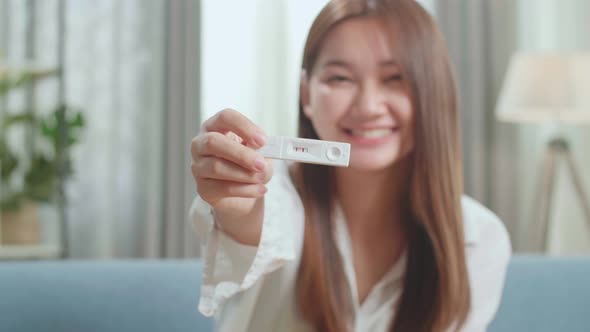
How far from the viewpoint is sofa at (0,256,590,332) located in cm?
66

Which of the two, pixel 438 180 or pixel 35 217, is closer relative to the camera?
pixel 438 180

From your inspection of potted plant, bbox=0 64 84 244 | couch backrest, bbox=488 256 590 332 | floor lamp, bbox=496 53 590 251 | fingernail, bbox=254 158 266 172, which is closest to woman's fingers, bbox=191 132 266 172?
fingernail, bbox=254 158 266 172

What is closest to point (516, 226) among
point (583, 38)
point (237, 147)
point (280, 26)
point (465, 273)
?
point (583, 38)

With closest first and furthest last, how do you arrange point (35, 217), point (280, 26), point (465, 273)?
point (465, 273) < point (35, 217) < point (280, 26)

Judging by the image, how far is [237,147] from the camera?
375mm

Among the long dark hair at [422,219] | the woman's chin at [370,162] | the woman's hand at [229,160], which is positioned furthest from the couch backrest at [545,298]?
the woman's hand at [229,160]

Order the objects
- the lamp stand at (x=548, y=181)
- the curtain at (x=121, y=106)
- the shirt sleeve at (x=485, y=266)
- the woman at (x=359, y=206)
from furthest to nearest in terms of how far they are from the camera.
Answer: the curtain at (x=121, y=106), the lamp stand at (x=548, y=181), the shirt sleeve at (x=485, y=266), the woman at (x=359, y=206)

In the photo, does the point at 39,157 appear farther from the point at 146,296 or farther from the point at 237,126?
the point at 237,126

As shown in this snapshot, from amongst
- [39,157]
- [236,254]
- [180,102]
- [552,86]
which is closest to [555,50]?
[552,86]

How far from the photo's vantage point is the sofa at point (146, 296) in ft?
2.16

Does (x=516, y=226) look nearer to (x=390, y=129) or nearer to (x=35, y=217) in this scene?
(x=35, y=217)

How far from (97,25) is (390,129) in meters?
1.50

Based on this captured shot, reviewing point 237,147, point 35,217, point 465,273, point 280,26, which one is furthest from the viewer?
point 280,26

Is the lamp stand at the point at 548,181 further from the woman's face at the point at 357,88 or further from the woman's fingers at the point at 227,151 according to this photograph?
the woman's fingers at the point at 227,151
